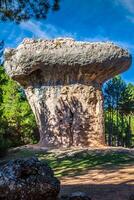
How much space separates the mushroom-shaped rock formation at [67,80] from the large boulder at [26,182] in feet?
40.8

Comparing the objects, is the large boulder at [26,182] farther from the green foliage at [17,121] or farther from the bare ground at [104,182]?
the green foliage at [17,121]

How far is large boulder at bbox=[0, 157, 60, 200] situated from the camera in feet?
21.7

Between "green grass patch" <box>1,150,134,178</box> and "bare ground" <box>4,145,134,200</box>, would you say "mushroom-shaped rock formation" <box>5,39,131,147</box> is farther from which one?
"bare ground" <box>4,145,134,200</box>

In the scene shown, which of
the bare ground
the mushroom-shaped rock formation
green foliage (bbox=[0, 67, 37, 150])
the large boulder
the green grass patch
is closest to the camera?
the large boulder

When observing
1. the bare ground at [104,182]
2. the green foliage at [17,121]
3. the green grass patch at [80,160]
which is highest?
the green foliage at [17,121]

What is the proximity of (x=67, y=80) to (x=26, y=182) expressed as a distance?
534 inches

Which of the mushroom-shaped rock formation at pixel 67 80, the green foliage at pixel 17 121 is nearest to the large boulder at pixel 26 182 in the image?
the mushroom-shaped rock formation at pixel 67 80

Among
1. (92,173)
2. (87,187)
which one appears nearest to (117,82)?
(92,173)

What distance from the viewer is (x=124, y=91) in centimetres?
3300

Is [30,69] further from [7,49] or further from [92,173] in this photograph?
[92,173]

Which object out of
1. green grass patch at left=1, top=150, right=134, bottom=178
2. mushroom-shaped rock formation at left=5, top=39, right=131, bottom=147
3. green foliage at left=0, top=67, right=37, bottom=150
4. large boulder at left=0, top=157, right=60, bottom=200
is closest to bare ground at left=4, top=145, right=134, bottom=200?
green grass patch at left=1, top=150, right=134, bottom=178

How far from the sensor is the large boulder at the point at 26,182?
260 inches

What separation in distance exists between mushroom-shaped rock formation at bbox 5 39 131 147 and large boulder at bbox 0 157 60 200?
1244cm

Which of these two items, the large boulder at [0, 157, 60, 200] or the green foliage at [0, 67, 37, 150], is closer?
the large boulder at [0, 157, 60, 200]
